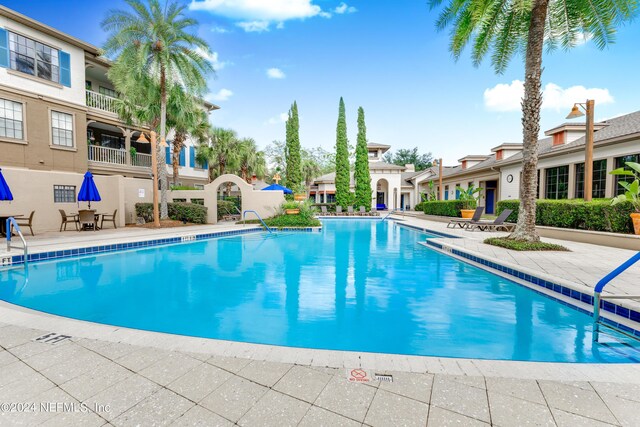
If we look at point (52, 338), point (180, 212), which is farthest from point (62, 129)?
point (52, 338)

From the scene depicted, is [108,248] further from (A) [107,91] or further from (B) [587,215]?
(A) [107,91]

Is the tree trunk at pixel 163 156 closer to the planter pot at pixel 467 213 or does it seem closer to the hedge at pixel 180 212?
the hedge at pixel 180 212

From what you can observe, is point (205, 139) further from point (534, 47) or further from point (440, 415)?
point (440, 415)

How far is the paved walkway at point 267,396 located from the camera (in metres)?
1.94

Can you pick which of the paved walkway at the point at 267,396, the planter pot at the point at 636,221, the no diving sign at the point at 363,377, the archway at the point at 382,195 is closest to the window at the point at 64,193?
the paved walkway at the point at 267,396

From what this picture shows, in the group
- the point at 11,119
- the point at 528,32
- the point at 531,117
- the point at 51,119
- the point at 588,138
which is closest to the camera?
the point at 531,117

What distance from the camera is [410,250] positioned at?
10422 millimetres

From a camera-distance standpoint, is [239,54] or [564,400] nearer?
[564,400]

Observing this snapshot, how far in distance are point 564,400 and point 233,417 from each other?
2.30 meters

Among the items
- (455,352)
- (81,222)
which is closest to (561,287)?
(455,352)

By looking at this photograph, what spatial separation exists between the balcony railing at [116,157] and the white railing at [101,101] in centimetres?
248

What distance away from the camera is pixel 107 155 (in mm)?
18922

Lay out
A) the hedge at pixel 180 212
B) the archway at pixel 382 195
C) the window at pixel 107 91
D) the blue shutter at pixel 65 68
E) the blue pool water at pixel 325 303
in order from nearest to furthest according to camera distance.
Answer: the blue pool water at pixel 325 303 < the blue shutter at pixel 65 68 < the hedge at pixel 180 212 < the window at pixel 107 91 < the archway at pixel 382 195

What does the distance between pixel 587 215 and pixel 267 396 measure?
A: 41.1 ft
